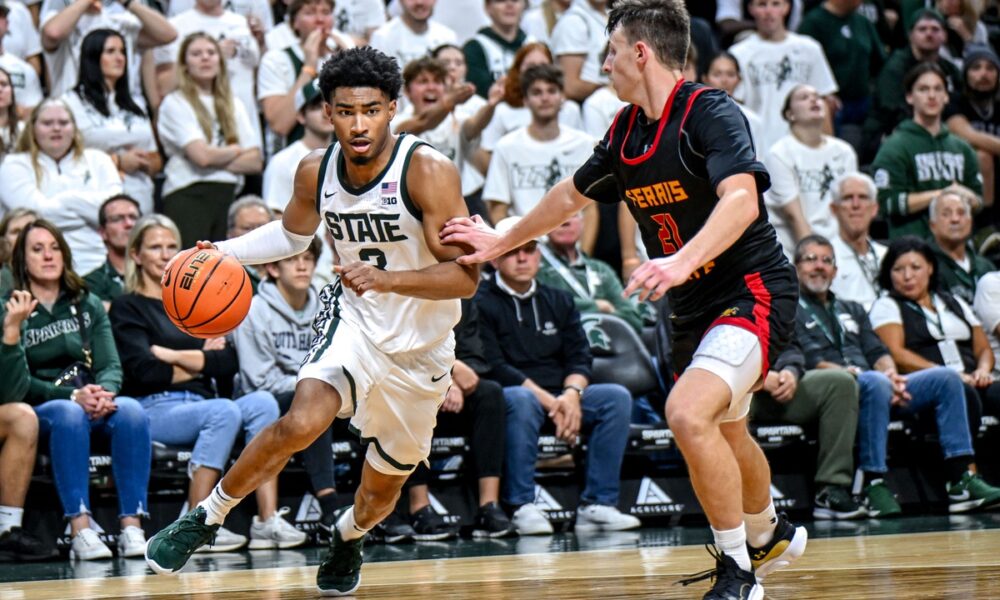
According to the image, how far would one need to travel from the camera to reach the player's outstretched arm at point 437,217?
16.1 feet

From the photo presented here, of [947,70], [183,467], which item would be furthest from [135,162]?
[947,70]

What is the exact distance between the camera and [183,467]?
732 centimetres

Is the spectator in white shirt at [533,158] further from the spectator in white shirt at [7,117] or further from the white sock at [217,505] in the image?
the white sock at [217,505]

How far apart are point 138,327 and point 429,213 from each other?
297 centimetres

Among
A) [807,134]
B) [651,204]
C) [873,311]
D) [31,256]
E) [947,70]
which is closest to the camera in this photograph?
[651,204]

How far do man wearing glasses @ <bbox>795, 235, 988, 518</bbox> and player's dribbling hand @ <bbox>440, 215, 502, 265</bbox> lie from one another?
351 centimetres

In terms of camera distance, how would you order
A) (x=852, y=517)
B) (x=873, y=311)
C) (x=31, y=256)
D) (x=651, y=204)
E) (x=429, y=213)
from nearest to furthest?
1. (x=651, y=204)
2. (x=429, y=213)
3. (x=31, y=256)
4. (x=852, y=517)
5. (x=873, y=311)

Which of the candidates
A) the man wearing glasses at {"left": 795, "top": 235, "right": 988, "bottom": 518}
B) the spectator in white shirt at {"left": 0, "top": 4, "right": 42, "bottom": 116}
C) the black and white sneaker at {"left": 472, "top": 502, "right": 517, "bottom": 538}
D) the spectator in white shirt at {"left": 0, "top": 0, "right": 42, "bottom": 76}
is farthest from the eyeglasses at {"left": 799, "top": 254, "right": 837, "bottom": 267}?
the spectator in white shirt at {"left": 0, "top": 0, "right": 42, "bottom": 76}

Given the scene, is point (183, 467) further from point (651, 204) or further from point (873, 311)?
point (873, 311)

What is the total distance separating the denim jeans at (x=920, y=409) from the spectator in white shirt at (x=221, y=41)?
4.47 m

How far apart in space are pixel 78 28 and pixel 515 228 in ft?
Result: 18.1

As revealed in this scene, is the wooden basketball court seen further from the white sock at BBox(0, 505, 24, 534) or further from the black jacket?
the black jacket

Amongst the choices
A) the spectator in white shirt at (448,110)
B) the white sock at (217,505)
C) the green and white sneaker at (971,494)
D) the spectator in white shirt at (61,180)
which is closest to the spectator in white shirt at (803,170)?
the spectator in white shirt at (448,110)

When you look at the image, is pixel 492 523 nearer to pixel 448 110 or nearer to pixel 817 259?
pixel 817 259
